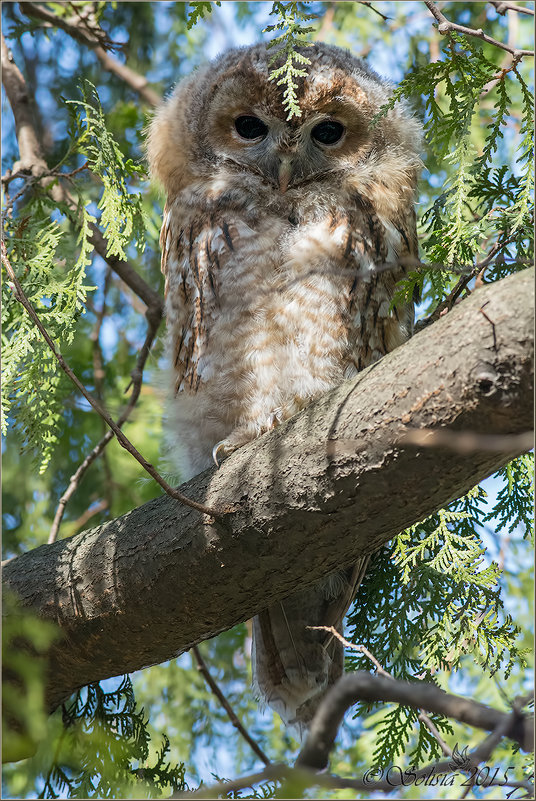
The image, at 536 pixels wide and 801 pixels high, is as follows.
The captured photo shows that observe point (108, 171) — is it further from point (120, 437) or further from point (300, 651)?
point (300, 651)

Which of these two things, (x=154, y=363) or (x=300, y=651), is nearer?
(x=300, y=651)

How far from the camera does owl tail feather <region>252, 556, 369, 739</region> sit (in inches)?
84.2

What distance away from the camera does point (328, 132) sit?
7.24ft

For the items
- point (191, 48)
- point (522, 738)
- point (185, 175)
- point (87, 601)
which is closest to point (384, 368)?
point (522, 738)

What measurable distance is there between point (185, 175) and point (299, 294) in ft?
1.98

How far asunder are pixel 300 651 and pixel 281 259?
1078mm

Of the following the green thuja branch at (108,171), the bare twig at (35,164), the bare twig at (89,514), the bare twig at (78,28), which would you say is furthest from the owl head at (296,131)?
the bare twig at (89,514)

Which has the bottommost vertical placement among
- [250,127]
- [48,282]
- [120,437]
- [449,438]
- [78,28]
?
[449,438]

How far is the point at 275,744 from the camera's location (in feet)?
9.67

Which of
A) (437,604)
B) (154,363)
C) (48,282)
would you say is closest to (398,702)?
(437,604)

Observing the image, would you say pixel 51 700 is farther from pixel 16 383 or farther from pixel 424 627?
pixel 424 627

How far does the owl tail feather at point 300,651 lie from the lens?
84.2 inches

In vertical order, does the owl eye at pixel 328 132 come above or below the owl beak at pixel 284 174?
above

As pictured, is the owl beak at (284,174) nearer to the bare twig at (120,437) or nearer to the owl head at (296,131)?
the owl head at (296,131)
